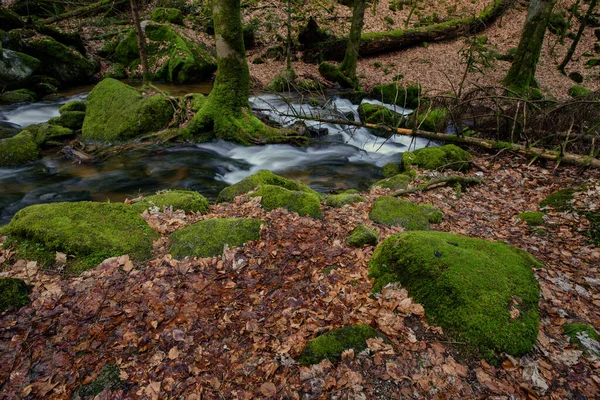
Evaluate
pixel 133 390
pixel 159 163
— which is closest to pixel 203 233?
pixel 133 390

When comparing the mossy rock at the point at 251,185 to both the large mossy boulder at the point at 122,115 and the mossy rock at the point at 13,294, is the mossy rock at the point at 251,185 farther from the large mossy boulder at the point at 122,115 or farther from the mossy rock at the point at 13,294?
the large mossy boulder at the point at 122,115

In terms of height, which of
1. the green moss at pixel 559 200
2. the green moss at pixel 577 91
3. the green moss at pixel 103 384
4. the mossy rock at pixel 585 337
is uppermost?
the green moss at pixel 577 91

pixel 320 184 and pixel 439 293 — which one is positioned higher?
pixel 439 293

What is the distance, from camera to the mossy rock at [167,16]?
1992 cm

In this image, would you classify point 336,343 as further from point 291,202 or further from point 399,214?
point 399,214

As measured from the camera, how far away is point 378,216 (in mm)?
5535

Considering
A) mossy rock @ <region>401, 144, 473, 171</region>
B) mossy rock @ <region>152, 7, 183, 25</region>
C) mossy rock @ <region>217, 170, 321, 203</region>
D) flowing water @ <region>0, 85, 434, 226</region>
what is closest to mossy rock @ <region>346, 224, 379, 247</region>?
mossy rock @ <region>217, 170, 321, 203</region>

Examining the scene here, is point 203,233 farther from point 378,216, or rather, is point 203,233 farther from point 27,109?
point 27,109

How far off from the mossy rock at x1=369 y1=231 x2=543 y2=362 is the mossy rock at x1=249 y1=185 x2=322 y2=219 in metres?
1.76

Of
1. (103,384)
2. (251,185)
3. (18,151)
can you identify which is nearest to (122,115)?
(18,151)

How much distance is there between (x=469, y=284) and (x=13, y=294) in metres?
4.77

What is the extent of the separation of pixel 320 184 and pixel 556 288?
5843 mm

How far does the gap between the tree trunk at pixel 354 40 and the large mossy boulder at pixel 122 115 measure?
32.9ft

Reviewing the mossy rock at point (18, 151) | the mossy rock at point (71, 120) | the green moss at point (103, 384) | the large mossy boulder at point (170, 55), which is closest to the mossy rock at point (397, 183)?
the green moss at point (103, 384)
